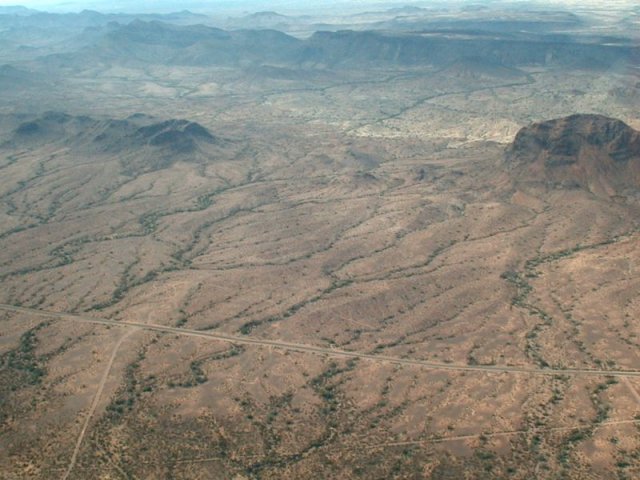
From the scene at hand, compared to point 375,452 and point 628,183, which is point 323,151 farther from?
point 375,452

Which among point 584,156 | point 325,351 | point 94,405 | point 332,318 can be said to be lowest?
point 94,405

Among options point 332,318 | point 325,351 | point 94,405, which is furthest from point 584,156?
point 94,405

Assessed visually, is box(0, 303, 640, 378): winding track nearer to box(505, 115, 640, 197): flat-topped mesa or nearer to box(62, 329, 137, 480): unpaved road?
box(62, 329, 137, 480): unpaved road

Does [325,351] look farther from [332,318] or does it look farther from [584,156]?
[584,156]

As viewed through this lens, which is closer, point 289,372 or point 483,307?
point 289,372

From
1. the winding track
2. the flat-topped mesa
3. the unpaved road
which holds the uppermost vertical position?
the flat-topped mesa

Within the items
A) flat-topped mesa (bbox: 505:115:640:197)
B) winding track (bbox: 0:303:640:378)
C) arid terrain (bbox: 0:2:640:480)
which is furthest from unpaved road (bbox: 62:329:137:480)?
flat-topped mesa (bbox: 505:115:640:197)

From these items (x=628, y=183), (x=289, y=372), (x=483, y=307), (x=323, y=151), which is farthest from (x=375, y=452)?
(x=323, y=151)
